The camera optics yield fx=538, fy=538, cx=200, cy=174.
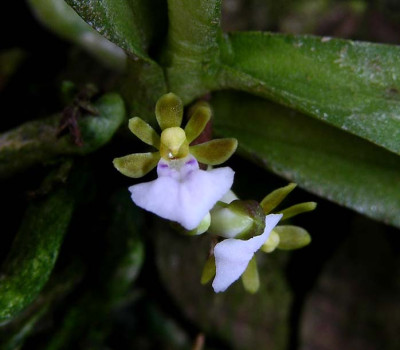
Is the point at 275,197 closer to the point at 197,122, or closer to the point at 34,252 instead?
the point at 197,122

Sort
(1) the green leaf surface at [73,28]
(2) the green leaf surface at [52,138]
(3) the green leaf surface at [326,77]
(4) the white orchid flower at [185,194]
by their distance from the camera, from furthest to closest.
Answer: (1) the green leaf surface at [73,28]
(2) the green leaf surface at [52,138]
(3) the green leaf surface at [326,77]
(4) the white orchid flower at [185,194]

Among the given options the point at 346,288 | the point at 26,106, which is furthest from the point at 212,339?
the point at 26,106

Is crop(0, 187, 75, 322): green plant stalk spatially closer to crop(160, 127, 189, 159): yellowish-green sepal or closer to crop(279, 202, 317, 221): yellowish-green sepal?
crop(160, 127, 189, 159): yellowish-green sepal

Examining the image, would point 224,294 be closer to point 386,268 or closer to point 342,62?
point 386,268

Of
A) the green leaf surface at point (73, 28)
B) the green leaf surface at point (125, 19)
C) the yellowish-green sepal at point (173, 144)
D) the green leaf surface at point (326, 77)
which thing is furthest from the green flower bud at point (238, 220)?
the green leaf surface at point (73, 28)

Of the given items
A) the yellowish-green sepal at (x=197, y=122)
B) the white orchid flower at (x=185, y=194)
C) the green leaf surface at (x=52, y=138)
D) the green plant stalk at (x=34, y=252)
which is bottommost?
the green plant stalk at (x=34, y=252)

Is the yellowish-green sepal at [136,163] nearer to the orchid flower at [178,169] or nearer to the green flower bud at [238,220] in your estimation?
the orchid flower at [178,169]

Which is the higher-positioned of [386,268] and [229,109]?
[229,109]
